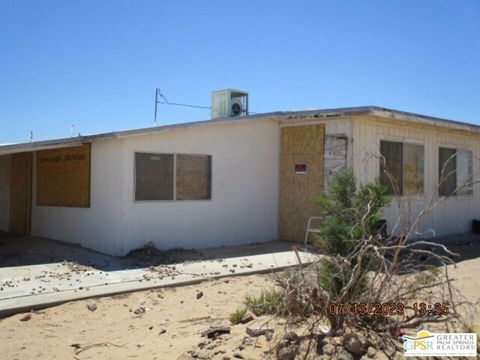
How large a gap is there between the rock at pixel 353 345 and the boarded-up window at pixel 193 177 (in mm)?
7111

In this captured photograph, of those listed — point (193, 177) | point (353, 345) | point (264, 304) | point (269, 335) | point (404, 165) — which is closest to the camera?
point (353, 345)

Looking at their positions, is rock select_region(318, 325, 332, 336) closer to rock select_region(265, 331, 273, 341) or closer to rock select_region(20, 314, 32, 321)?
rock select_region(265, 331, 273, 341)

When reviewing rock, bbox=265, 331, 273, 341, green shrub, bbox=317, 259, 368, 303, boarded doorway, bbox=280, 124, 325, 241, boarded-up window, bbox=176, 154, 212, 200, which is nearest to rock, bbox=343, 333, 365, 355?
green shrub, bbox=317, 259, 368, 303

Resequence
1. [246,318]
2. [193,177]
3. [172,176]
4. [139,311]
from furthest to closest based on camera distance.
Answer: [193,177], [172,176], [139,311], [246,318]

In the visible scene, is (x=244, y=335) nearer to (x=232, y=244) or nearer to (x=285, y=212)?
(x=232, y=244)

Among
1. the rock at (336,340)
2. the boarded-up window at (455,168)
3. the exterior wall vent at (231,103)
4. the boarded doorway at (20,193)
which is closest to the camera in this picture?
the rock at (336,340)

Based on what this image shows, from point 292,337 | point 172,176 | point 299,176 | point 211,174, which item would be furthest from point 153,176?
point 292,337

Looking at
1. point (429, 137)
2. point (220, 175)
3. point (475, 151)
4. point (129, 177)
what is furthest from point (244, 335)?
point (475, 151)

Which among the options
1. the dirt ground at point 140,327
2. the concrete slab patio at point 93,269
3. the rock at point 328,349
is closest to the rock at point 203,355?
the dirt ground at point 140,327

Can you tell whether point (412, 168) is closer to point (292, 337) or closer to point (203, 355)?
point (292, 337)

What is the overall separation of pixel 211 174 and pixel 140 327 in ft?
19.7

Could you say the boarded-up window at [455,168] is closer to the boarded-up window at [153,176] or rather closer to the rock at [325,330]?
the boarded-up window at [153,176]

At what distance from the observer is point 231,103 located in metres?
15.2

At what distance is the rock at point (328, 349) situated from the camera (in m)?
4.45
